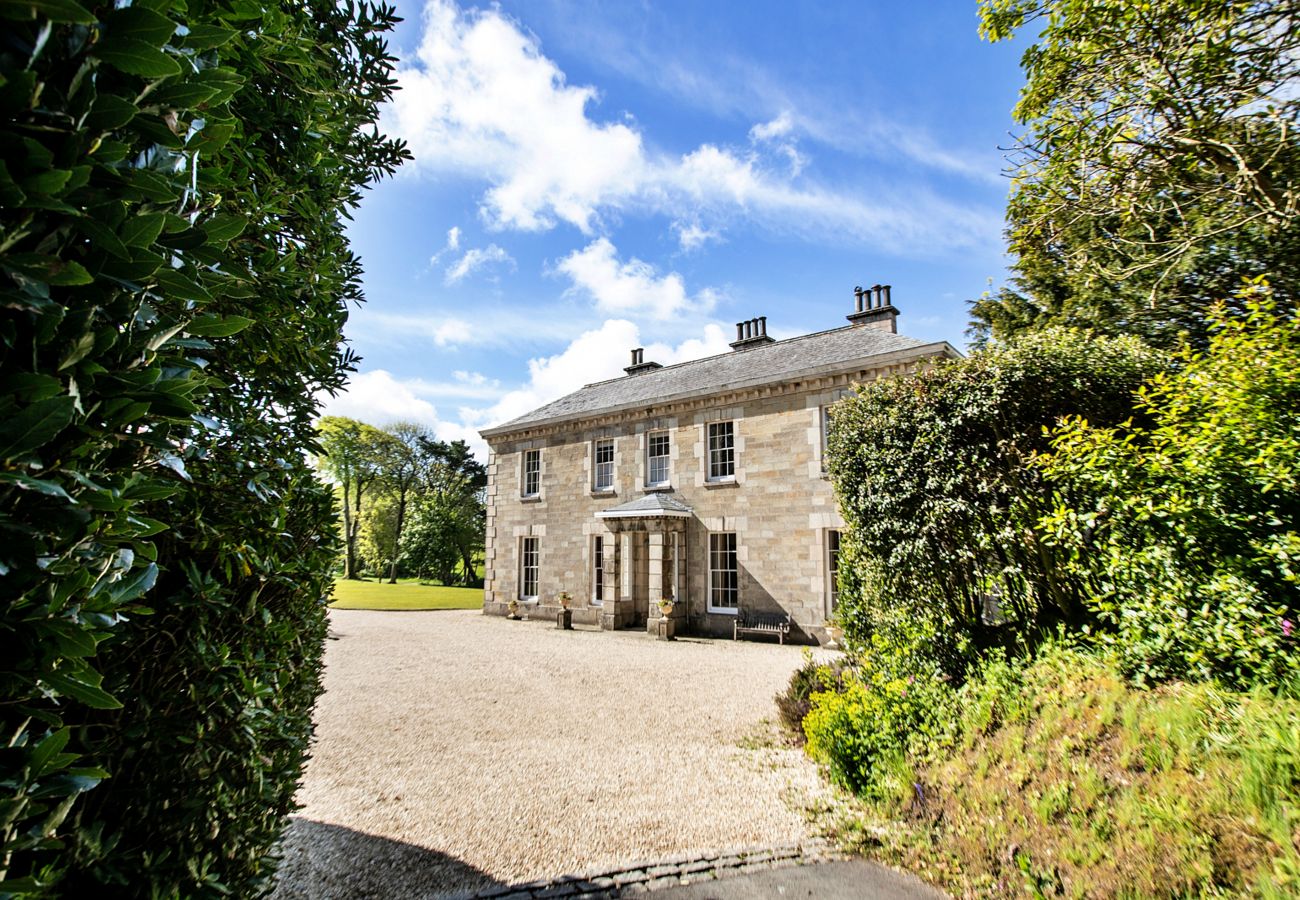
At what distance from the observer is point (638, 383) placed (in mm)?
22406

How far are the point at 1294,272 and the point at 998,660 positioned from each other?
31.7ft

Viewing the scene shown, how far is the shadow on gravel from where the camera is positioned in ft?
13.3

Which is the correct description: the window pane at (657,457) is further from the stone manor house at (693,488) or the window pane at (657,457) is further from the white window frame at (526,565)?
the white window frame at (526,565)

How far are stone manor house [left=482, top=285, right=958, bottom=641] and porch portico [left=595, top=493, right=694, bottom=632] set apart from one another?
4 centimetres

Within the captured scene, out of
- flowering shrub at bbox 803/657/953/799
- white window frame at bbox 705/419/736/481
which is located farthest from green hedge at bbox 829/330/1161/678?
white window frame at bbox 705/419/736/481

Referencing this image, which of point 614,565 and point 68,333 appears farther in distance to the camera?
point 614,565

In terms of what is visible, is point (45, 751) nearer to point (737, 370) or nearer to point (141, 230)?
point (141, 230)

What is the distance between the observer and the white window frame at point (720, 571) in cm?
1659

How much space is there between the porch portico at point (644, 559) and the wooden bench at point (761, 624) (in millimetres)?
1834

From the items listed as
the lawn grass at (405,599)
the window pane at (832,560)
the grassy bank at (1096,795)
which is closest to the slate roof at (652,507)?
the window pane at (832,560)

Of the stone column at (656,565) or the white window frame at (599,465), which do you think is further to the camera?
the white window frame at (599,465)

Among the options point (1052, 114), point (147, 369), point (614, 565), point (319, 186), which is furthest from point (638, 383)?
point (147, 369)

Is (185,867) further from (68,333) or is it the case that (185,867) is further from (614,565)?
(614,565)

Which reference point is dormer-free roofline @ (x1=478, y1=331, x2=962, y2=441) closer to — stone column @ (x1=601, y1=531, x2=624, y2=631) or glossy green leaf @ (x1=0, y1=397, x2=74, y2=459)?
stone column @ (x1=601, y1=531, x2=624, y2=631)
